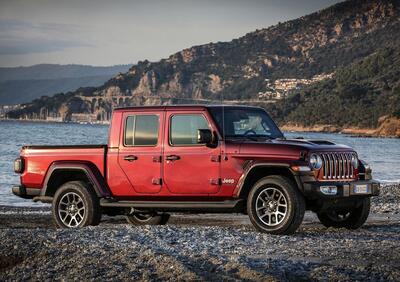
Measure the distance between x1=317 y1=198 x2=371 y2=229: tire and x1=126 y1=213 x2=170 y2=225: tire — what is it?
2650mm

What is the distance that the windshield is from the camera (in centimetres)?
1267

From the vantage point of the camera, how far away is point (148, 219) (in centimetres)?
1470

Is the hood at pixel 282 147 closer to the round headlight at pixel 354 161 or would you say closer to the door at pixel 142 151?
the round headlight at pixel 354 161

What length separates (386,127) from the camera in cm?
17900

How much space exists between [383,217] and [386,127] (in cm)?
16569

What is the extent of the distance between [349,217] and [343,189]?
156cm

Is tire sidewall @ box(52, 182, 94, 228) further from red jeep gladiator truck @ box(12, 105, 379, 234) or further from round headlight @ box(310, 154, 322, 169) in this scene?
round headlight @ box(310, 154, 322, 169)

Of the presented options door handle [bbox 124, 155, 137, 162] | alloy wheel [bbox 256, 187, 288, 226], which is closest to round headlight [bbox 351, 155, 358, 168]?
A: alloy wheel [bbox 256, 187, 288, 226]

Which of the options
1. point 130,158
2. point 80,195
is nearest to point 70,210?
point 80,195

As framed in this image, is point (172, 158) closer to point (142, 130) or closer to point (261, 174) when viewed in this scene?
point (142, 130)

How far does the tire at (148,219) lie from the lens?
578 inches

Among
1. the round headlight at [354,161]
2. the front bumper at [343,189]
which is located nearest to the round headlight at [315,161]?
the front bumper at [343,189]

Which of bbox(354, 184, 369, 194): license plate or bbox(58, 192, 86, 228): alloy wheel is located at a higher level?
bbox(354, 184, 369, 194): license plate

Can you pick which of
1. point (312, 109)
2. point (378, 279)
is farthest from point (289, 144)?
point (312, 109)
